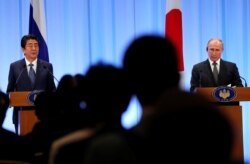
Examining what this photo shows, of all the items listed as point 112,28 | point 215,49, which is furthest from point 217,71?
point 112,28

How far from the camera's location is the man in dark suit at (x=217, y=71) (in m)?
5.20

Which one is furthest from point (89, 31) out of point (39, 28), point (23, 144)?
point (23, 144)

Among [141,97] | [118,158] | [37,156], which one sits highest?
[141,97]

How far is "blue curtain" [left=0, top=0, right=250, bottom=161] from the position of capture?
6914mm

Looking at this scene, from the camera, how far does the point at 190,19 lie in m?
7.15

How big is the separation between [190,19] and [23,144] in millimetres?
5490

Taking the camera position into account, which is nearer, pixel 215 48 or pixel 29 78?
pixel 29 78

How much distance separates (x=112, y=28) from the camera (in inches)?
278

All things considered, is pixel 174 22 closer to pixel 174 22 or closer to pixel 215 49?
pixel 174 22

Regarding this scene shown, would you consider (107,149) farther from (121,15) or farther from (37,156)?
(121,15)

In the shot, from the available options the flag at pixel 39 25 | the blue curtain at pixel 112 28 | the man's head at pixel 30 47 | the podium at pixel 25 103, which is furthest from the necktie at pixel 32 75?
the blue curtain at pixel 112 28

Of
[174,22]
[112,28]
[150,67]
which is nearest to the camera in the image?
[150,67]

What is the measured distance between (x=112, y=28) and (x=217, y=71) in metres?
2.28

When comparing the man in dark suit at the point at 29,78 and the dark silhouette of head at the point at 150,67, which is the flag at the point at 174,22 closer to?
the man in dark suit at the point at 29,78
